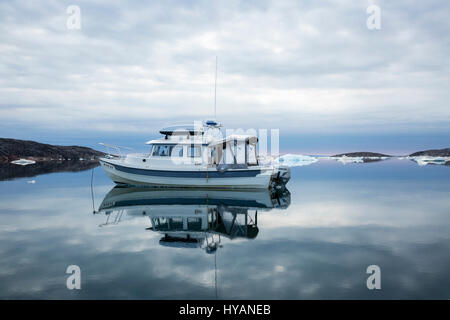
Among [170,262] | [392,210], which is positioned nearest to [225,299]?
[170,262]

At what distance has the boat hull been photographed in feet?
72.6

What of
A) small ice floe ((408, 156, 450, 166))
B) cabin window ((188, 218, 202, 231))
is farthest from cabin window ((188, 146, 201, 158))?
small ice floe ((408, 156, 450, 166))

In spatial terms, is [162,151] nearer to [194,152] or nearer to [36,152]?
[194,152]

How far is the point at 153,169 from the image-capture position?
22844 mm

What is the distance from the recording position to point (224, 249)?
31.6 ft

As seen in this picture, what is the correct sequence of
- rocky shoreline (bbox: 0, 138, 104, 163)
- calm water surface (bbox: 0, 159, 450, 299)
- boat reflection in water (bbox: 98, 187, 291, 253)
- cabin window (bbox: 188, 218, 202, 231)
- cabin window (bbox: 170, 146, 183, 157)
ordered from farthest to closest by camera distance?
rocky shoreline (bbox: 0, 138, 104, 163)
cabin window (bbox: 170, 146, 183, 157)
cabin window (bbox: 188, 218, 202, 231)
boat reflection in water (bbox: 98, 187, 291, 253)
calm water surface (bbox: 0, 159, 450, 299)

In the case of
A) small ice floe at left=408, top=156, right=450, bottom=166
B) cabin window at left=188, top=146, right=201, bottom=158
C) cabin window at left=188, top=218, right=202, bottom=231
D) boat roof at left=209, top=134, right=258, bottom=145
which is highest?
boat roof at left=209, top=134, right=258, bottom=145

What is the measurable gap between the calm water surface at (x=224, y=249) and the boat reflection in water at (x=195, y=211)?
64 mm

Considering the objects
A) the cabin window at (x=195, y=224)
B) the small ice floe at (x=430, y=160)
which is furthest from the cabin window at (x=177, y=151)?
the small ice floe at (x=430, y=160)

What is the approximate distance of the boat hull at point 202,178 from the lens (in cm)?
2214

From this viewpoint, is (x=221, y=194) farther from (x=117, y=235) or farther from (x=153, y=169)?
(x=117, y=235)

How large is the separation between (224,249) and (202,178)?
1309 cm

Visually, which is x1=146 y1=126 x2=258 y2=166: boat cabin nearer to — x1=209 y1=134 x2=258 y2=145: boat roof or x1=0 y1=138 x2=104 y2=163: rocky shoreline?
x1=209 y1=134 x2=258 y2=145: boat roof

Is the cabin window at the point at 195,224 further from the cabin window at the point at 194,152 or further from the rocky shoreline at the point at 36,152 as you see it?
the rocky shoreline at the point at 36,152
